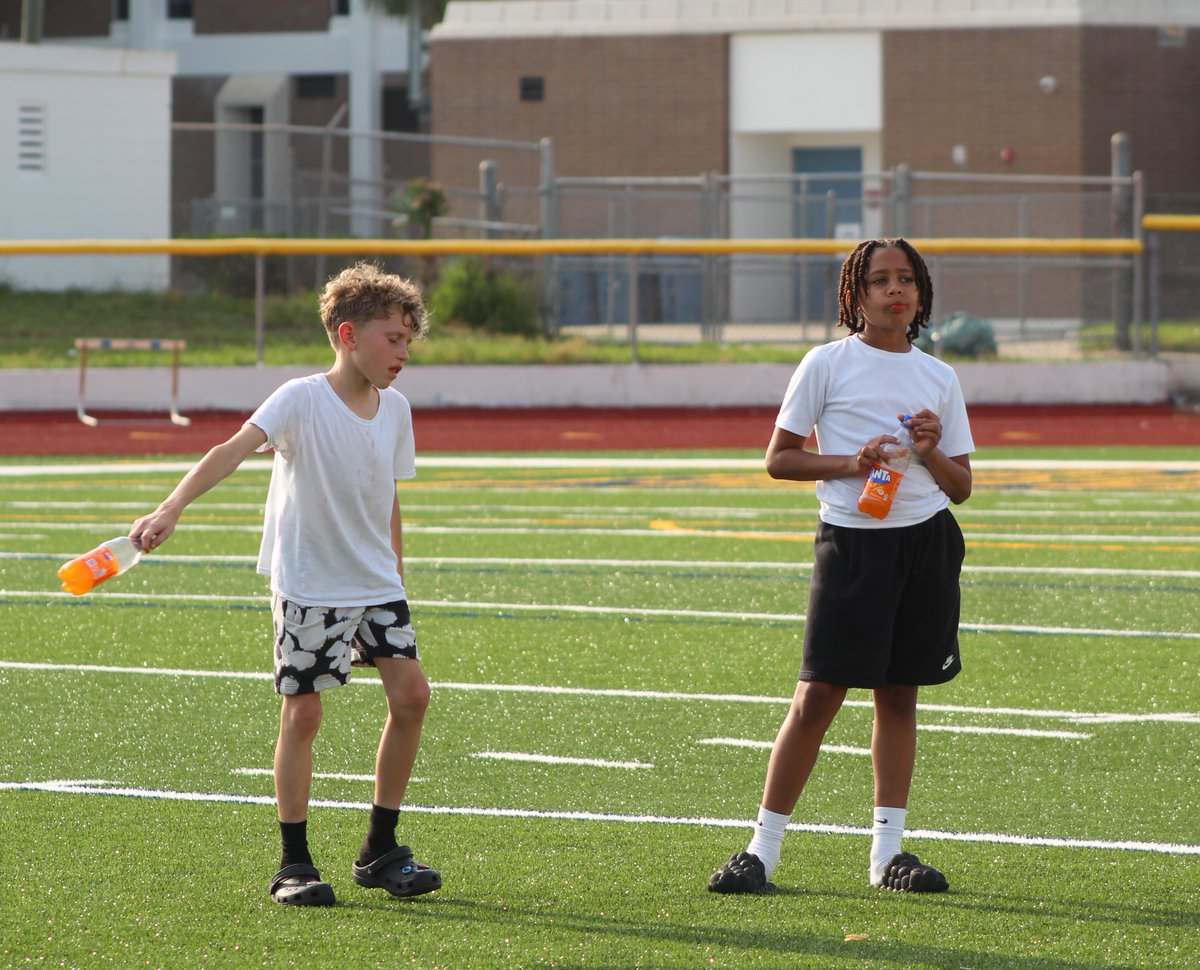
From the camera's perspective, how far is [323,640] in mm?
4770

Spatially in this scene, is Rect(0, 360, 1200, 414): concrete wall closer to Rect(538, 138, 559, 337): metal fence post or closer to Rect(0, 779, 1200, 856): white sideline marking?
Rect(538, 138, 559, 337): metal fence post

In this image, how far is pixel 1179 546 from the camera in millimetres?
11352

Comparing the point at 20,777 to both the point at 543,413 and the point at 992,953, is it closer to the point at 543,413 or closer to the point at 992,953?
the point at 992,953

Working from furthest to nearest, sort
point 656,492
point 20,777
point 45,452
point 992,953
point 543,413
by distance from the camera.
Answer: point 543,413 < point 45,452 < point 656,492 < point 20,777 < point 992,953

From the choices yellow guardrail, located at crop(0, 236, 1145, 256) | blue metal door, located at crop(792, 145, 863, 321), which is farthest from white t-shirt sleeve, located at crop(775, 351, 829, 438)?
blue metal door, located at crop(792, 145, 863, 321)

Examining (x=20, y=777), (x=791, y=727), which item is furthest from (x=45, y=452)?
(x=791, y=727)

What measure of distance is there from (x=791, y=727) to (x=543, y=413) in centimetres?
1595

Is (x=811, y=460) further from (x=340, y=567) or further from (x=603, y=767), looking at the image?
(x=603, y=767)

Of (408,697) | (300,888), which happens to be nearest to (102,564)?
(408,697)

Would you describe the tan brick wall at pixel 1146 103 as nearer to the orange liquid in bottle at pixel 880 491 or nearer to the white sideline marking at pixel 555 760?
the white sideline marking at pixel 555 760

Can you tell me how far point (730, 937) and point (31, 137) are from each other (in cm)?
2716

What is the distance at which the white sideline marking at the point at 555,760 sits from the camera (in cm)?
626

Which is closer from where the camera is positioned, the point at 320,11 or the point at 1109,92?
the point at 1109,92

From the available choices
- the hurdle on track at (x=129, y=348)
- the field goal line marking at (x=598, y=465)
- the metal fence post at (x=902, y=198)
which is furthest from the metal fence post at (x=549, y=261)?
the field goal line marking at (x=598, y=465)
